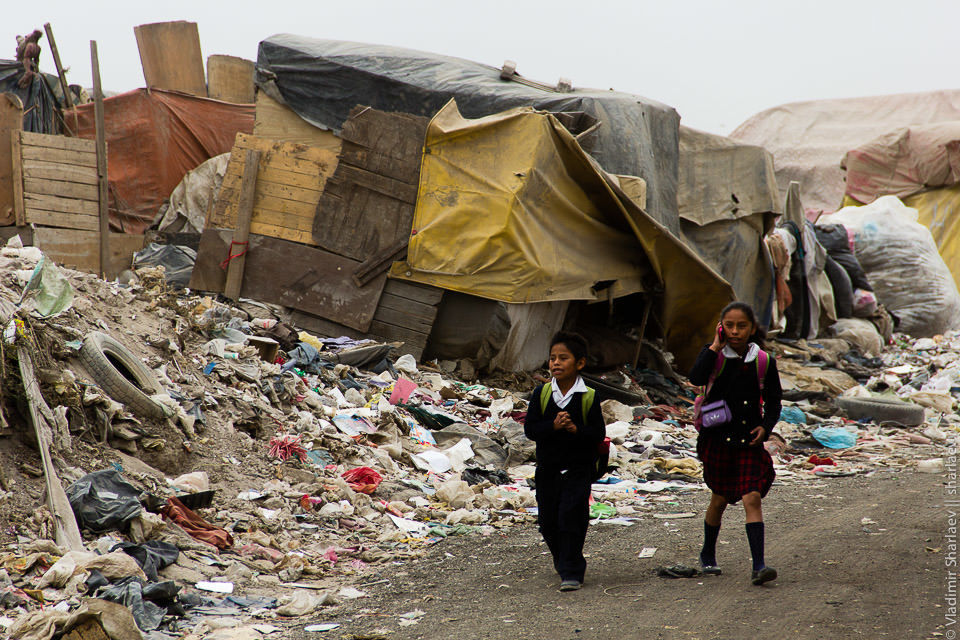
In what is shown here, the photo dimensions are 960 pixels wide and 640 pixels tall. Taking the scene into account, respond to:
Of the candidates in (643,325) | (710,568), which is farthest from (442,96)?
(710,568)

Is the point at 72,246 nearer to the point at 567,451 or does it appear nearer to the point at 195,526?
the point at 195,526

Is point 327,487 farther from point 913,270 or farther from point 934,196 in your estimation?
point 934,196

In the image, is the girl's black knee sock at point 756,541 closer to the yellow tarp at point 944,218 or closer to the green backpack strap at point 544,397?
the green backpack strap at point 544,397

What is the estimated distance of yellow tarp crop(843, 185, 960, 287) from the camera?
1875 centimetres

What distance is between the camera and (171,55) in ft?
48.2

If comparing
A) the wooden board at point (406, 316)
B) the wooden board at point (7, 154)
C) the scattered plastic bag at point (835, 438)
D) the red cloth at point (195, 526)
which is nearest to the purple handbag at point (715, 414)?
the red cloth at point (195, 526)

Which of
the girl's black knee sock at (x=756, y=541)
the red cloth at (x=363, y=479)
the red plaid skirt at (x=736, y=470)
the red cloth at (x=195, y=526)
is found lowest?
the red cloth at (x=363, y=479)

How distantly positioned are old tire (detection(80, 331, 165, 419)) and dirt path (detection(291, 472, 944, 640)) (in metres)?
1.98

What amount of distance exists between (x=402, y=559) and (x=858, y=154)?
18.4 metres

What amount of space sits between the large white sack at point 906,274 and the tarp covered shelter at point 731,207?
207 inches

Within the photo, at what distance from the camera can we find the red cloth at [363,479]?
5562 millimetres

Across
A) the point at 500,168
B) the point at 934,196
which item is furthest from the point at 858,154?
the point at 500,168

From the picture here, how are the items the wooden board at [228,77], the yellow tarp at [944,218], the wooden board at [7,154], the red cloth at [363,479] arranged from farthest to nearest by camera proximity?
the yellow tarp at [944,218] → the wooden board at [228,77] → the wooden board at [7,154] → the red cloth at [363,479]

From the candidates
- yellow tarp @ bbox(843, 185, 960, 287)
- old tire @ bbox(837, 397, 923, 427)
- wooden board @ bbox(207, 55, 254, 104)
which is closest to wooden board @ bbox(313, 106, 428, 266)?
old tire @ bbox(837, 397, 923, 427)
